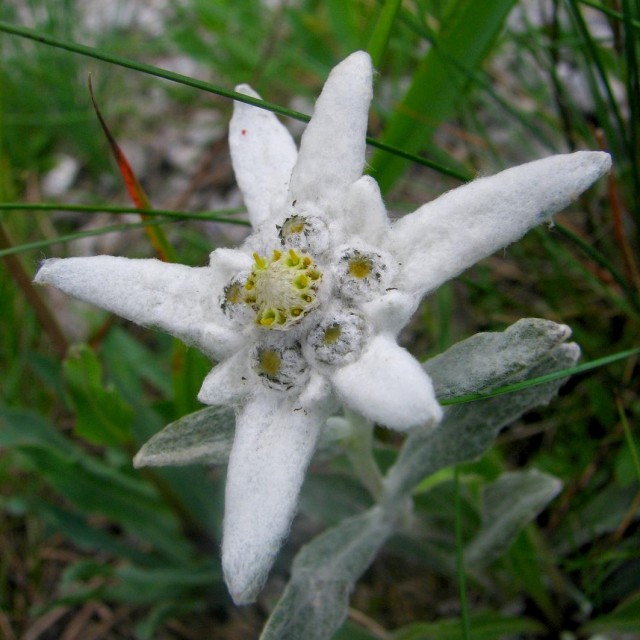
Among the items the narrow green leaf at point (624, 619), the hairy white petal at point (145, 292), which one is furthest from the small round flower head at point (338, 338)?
the narrow green leaf at point (624, 619)

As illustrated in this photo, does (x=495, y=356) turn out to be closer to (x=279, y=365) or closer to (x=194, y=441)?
(x=279, y=365)

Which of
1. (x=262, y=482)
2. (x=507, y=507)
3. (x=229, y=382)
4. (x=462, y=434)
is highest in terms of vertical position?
(x=229, y=382)

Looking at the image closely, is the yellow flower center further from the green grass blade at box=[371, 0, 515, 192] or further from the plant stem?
the green grass blade at box=[371, 0, 515, 192]

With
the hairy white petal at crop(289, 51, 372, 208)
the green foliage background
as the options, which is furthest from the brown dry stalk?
the hairy white petal at crop(289, 51, 372, 208)

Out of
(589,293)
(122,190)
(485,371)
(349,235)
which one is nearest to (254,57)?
(122,190)

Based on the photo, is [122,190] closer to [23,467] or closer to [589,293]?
[23,467]

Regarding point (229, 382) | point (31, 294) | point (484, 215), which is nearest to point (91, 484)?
point (31, 294)

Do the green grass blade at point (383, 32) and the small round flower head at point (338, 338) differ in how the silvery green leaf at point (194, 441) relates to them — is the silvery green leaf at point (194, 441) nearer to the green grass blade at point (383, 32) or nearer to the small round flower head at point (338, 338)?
the small round flower head at point (338, 338)
